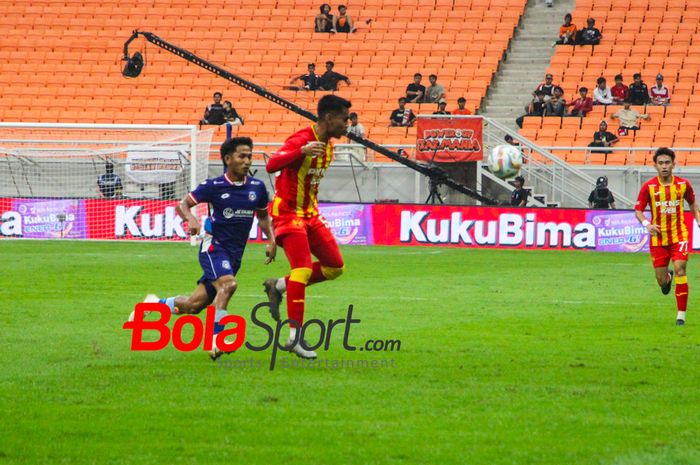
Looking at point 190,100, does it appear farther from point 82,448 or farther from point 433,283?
point 82,448

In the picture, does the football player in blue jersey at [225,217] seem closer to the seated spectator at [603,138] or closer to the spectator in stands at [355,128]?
the spectator in stands at [355,128]

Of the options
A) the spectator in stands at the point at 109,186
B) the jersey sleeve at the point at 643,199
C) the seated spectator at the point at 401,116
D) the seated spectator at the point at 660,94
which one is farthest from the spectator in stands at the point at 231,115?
the jersey sleeve at the point at 643,199

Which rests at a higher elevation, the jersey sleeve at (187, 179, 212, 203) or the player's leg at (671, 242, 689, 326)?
the jersey sleeve at (187, 179, 212, 203)

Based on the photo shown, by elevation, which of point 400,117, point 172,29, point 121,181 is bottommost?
point 121,181

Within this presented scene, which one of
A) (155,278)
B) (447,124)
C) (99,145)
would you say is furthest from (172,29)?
(155,278)

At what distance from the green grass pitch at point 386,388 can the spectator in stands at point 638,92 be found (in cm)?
1558

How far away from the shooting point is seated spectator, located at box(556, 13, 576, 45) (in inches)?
1362

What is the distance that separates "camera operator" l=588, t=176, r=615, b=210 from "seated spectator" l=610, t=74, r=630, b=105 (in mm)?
4561

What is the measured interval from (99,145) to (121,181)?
204 centimetres

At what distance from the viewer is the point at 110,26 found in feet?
125

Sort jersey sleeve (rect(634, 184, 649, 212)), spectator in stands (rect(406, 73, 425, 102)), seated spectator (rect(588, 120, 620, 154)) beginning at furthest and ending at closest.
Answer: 1. spectator in stands (rect(406, 73, 425, 102))
2. seated spectator (rect(588, 120, 620, 154))
3. jersey sleeve (rect(634, 184, 649, 212))

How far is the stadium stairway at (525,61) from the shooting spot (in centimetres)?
3375

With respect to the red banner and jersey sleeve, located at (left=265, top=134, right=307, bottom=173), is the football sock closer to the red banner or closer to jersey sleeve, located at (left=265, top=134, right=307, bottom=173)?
jersey sleeve, located at (left=265, top=134, right=307, bottom=173)

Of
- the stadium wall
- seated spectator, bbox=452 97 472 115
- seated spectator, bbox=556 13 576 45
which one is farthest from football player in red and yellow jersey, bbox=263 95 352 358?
seated spectator, bbox=556 13 576 45
